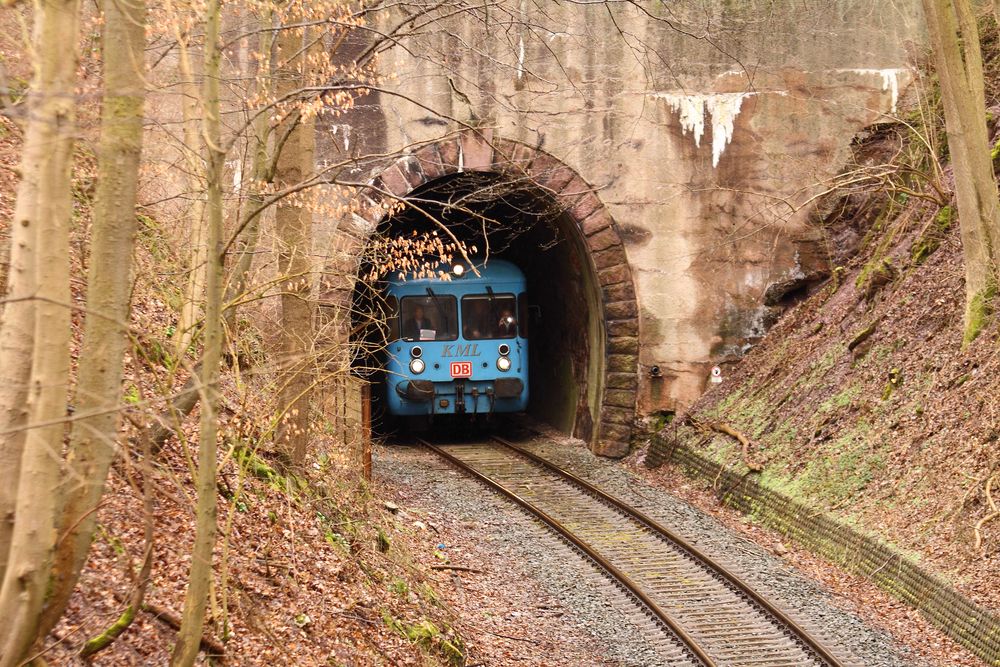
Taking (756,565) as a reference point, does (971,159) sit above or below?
above

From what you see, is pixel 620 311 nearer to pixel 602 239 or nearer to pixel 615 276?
pixel 615 276

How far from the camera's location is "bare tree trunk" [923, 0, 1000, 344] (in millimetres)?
12445

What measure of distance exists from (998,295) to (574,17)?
776 centimetres

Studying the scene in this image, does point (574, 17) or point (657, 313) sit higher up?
point (574, 17)

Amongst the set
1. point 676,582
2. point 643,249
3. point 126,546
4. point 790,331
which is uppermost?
point 643,249

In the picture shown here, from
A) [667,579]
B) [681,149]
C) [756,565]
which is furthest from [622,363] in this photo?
[667,579]

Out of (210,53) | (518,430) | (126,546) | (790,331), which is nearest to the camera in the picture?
(210,53)

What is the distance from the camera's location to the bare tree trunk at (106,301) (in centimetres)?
489

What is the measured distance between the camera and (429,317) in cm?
1888

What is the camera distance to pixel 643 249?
56.7ft

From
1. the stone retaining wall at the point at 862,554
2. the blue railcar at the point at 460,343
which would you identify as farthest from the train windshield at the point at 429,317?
the stone retaining wall at the point at 862,554

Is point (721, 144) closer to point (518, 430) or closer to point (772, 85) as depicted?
point (772, 85)

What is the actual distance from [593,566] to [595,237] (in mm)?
6563

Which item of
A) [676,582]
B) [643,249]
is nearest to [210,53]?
[676,582]
